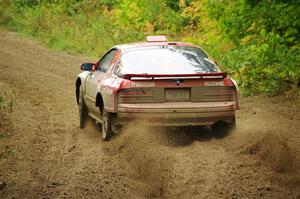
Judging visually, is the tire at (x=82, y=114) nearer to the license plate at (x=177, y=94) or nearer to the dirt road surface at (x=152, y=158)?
the dirt road surface at (x=152, y=158)

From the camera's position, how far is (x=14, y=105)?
1404 centimetres

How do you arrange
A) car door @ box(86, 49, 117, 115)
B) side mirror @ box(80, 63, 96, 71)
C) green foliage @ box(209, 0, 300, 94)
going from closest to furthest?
1. car door @ box(86, 49, 117, 115)
2. side mirror @ box(80, 63, 96, 71)
3. green foliage @ box(209, 0, 300, 94)

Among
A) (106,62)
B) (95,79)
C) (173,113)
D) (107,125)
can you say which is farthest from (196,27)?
(173,113)

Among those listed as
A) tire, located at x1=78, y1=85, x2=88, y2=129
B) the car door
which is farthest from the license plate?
tire, located at x1=78, y1=85, x2=88, y2=129

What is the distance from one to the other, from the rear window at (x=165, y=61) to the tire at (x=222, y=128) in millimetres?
817

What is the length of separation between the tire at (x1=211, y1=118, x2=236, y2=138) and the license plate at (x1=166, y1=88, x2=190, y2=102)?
81cm

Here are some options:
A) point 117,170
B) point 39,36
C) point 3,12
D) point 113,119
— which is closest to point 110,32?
point 39,36

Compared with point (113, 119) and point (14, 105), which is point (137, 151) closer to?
point (113, 119)

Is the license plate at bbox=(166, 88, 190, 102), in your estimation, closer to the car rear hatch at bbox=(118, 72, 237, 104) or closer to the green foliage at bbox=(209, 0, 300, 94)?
the car rear hatch at bbox=(118, 72, 237, 104)

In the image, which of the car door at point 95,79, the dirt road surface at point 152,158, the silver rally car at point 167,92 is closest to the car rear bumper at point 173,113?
the silver rally car at point 167,92

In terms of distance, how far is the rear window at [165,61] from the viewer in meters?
9.70

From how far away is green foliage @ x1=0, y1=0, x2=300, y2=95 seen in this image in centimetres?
1423

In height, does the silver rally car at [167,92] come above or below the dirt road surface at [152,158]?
above

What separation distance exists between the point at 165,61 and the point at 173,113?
3.31 ft
